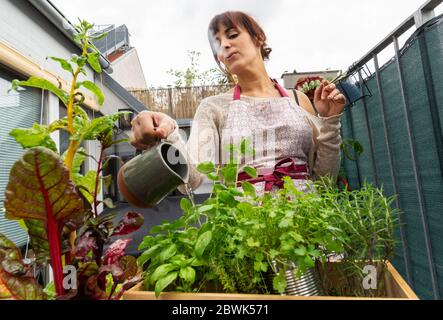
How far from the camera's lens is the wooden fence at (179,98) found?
80 centimetres

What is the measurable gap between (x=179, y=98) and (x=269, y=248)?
0.56 meters

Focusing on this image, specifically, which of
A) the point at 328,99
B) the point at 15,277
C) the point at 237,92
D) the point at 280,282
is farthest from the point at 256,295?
the point at 237,92

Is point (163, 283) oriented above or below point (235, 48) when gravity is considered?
below

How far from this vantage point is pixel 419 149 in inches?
32.6

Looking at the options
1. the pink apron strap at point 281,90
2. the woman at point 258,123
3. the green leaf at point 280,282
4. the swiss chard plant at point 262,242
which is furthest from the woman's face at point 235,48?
the green leaf at point 280,282

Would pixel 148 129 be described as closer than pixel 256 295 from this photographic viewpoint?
No

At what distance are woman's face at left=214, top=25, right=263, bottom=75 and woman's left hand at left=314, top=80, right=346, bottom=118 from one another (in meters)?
0.20

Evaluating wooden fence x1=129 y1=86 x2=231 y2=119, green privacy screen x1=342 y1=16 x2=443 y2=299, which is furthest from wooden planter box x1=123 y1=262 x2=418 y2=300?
wooden fence x1=129 y1=86 x2=231 y2=119

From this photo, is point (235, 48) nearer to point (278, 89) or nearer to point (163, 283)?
point (278, 89)

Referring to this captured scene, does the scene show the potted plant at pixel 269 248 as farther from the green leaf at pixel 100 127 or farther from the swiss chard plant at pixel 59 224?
the green leaf at pixel 100 127

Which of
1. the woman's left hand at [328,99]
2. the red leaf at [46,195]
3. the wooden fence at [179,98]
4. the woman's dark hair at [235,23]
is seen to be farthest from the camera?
the wooden fence at [179,98]

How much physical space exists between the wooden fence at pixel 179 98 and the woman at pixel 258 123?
0.26 feet
